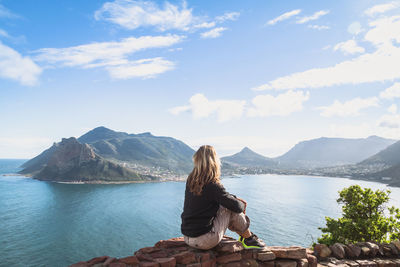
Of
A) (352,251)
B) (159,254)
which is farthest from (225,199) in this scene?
(352,251)

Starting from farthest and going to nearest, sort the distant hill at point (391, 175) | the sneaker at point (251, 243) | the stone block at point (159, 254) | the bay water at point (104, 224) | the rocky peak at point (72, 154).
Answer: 1. the rocky peak at point (72, 154)
2. the distant hill at point (391, 175)
3. the bay water at point (104, 224)
4. the sneaker at point (251, 243)
5. the stone block at point (159, 254)

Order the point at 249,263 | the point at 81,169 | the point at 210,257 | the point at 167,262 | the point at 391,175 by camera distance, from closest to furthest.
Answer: the point at 167,262 < the point at 210,257 < the point at 249,263 < the point at 391,175 < the point at 81,169

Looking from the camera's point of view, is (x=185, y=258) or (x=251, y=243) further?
(x=251, y=243)

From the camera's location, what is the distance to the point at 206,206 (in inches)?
164

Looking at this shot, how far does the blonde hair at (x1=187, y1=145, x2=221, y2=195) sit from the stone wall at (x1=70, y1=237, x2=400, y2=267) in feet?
4.08

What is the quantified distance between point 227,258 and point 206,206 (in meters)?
1.21

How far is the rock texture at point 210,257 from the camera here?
4.12m

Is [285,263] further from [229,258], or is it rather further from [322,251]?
[322,251]

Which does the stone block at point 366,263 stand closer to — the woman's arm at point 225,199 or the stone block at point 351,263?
the stone block at point 351,263

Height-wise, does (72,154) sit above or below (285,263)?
above

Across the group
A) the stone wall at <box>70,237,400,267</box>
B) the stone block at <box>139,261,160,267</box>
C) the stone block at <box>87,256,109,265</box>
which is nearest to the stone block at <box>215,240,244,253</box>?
the stone wall at <box>70,237,400,267</box>

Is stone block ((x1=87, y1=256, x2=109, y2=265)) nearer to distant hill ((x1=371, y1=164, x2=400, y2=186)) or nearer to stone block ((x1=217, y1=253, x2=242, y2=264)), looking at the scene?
stone block ((x1=217, y1=253, x2=242, y2=264))

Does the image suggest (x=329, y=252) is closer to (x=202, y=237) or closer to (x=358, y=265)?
(x=358, y=265)

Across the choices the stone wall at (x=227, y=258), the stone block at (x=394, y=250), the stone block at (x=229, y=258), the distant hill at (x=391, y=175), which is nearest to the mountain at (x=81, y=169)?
→ the distant hill at (x=391, y=175)
